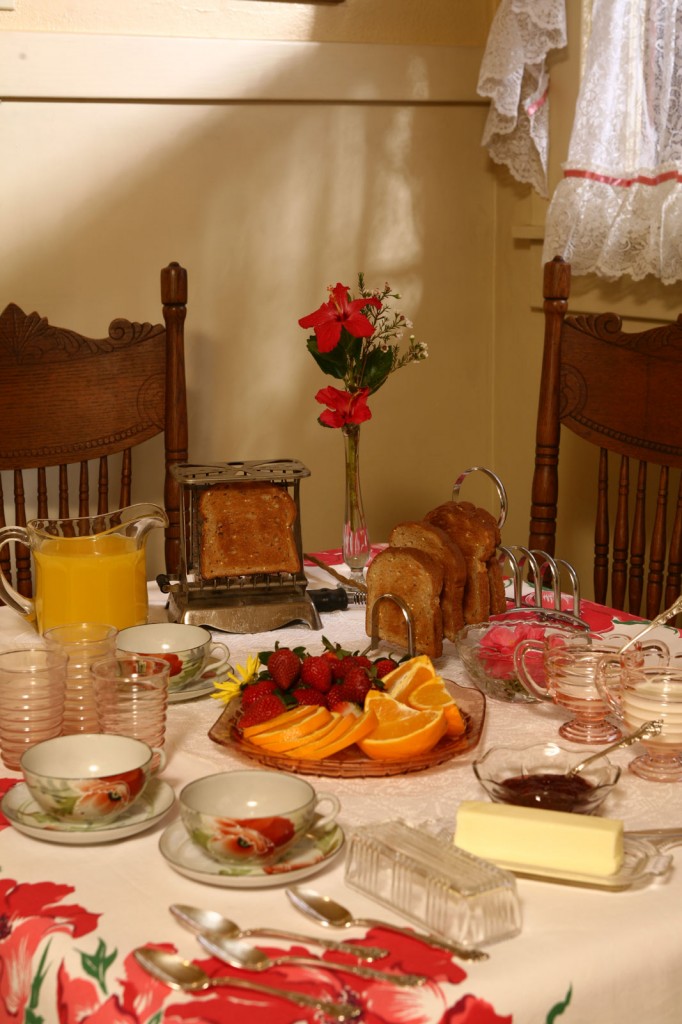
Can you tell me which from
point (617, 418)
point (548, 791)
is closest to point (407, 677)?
point (548, 791)

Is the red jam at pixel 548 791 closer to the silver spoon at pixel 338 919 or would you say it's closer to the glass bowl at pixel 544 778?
the glass bowl at pixel 544 778

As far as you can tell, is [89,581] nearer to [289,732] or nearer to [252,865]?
[289,732]

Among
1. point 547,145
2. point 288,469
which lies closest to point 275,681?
point 288,469

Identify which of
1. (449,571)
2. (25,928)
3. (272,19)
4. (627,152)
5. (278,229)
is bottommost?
(25,928)

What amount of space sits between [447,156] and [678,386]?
101 cm

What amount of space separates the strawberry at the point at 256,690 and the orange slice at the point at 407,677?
103 mm

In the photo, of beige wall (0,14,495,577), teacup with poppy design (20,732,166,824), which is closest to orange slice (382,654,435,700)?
teacup with poppy design (20,732,166,824)

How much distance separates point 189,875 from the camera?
82cm

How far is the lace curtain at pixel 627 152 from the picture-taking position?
2055mm

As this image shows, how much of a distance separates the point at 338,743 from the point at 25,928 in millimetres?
301

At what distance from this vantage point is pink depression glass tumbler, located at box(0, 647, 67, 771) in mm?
1007

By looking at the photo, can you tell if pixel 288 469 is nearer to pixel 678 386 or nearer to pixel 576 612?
pixel 576 612

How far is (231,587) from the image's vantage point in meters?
1.45

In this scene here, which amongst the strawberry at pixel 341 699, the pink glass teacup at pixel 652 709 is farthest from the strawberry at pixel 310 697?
the pink glass teacup at pixel 652 709
